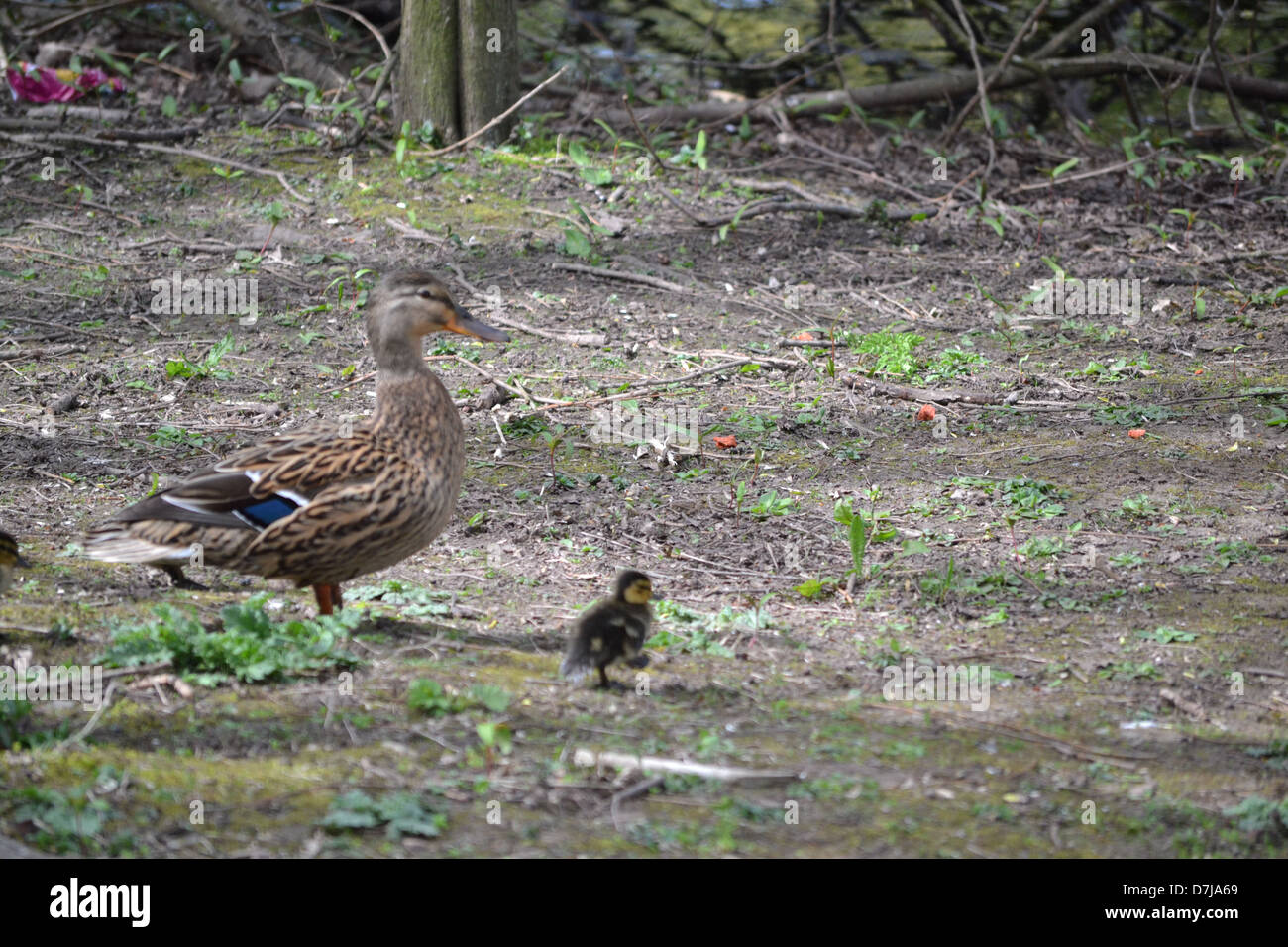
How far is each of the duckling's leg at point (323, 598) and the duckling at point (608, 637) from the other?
94 centimetres

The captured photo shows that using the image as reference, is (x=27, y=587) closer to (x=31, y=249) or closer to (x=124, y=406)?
(x=124, y=406)

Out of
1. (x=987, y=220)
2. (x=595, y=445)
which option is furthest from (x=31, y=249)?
(x=987, y=220)

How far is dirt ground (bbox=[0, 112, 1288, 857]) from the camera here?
345 centimetres

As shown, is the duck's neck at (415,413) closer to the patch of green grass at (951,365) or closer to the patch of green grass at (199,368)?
the patch of green grass at (199,368)

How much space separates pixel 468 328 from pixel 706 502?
4.84 ft

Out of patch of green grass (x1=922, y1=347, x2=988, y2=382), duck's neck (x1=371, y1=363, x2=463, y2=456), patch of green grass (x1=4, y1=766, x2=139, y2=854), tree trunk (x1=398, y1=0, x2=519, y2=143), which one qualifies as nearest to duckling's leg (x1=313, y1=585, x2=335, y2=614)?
duck's neck (x1=371, y1=363, x2=463, y2=456)

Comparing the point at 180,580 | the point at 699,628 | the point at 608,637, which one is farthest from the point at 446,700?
the point at 180,580

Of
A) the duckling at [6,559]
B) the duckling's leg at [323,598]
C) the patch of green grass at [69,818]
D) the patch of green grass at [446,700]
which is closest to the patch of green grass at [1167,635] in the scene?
the patch of green grass at [446,700]

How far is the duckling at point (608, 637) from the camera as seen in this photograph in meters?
4.12

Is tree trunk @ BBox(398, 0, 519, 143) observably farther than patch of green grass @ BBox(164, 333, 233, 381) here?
Yes

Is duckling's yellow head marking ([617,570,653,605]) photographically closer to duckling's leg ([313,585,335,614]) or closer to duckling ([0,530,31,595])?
duckling's leg ([313,585,335,614])

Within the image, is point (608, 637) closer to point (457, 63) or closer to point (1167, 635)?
point (1167, 635)

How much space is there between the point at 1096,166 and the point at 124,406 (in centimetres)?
783

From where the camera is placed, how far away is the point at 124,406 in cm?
693
